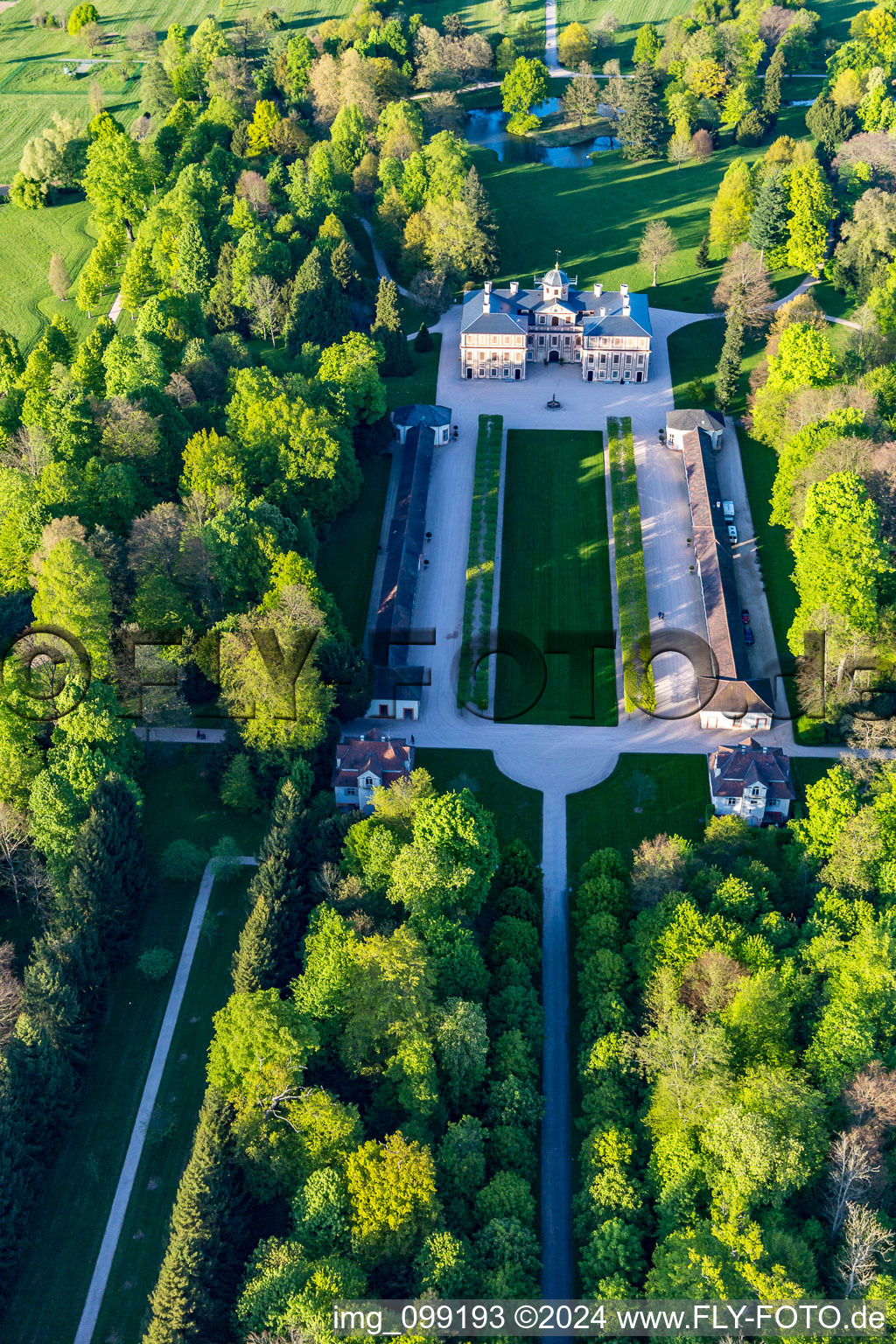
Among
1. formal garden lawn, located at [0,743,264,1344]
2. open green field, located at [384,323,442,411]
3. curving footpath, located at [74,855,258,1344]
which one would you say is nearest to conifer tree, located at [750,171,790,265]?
open green field, located at [384,323,442,411]

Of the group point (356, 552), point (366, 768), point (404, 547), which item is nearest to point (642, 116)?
point (356, 552)

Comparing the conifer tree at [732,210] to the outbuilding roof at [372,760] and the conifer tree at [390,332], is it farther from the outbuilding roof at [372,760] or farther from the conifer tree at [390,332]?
the outbuilding roof at [372,760]

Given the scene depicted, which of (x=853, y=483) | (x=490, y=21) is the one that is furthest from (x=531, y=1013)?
(x=490, y=21)

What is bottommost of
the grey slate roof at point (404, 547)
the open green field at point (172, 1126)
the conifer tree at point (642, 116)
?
the open green field at point (172, 1126)

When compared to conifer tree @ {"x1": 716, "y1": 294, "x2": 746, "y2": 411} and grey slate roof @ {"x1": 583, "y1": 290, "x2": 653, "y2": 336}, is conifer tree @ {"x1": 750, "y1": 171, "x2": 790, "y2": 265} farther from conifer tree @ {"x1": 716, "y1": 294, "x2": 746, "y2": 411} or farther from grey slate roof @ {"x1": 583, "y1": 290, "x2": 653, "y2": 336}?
grey slate roof @ {"x1": 583, "y1": 290, "x2": 653, "y2": 336}

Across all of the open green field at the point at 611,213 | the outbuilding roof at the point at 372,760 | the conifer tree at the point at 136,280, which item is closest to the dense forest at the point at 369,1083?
the outbuilding roof at the point at 372,760

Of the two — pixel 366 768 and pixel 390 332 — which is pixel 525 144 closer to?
pixel 390 332

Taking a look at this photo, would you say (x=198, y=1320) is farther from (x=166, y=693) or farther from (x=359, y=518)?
(x=359, y=518)
